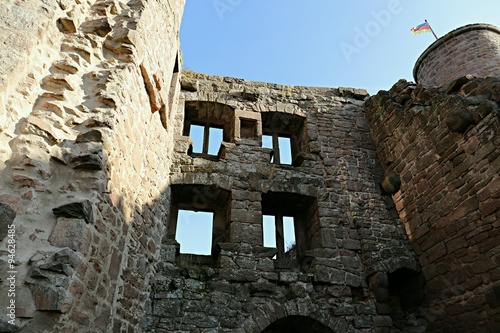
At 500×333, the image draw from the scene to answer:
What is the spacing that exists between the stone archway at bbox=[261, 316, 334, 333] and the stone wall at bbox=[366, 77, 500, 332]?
1743 millimetres

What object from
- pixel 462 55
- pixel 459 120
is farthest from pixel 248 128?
pixel 462 55

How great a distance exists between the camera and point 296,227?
659 centimetres

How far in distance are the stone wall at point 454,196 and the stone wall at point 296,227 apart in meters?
0.39

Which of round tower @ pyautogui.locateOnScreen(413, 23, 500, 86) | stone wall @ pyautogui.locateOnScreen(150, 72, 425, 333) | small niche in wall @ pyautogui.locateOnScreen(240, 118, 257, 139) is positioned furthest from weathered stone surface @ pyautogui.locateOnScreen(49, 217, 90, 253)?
round tower @ pyautogui.locateOnScreen(413, 23, 500, 86)

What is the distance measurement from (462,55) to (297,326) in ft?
26.7

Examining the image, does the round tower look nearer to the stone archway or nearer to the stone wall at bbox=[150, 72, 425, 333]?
the stone wall at bbox=[150, 72, 425, 333]

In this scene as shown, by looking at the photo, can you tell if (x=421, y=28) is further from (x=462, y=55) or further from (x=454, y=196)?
(x=454, y=196)

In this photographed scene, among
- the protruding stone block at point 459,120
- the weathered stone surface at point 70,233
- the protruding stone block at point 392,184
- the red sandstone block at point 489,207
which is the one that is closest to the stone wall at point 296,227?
the protruding stone block at point 392,184

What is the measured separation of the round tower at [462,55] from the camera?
8484 millimetres

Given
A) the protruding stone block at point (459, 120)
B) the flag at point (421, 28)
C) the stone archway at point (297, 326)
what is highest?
the flag at point (421, 28)

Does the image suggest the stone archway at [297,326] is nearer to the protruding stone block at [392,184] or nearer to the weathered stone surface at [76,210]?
the protruding stone block at [392,184]

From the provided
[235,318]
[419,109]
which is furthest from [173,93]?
[419,109]

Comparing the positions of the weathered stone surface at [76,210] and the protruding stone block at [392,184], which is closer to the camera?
the weathered stone surface at [76,210]

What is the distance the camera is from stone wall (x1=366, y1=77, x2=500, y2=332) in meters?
4.54
